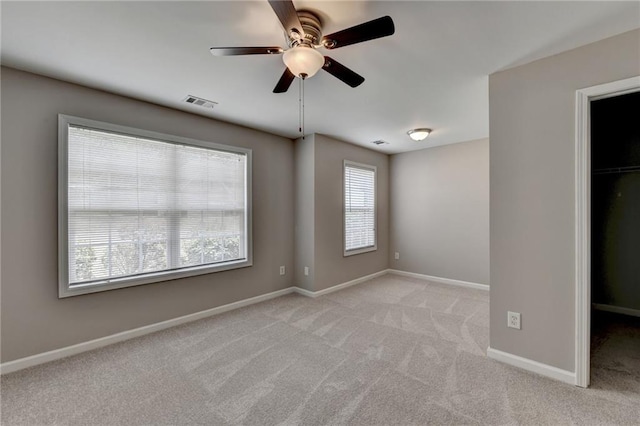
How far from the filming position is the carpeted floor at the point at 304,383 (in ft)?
5.80

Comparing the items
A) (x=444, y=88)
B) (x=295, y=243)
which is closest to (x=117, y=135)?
(x=295, y=243)

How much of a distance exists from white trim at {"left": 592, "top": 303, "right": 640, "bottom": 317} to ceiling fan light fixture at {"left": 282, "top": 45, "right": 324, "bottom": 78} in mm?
4651

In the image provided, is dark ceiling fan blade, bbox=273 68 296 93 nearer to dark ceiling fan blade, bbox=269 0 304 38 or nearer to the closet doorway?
dark ceiling fan blade, bbox=269 0 304 38

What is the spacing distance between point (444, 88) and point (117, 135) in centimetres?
332

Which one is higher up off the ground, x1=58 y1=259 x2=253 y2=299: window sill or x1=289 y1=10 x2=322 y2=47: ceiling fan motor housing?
x1=289 y1=10 x2=322 y2=47: ceiling fan motor housing

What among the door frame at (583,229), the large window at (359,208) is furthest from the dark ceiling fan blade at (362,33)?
the large window at (359,208)

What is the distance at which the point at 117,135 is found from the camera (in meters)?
2.83

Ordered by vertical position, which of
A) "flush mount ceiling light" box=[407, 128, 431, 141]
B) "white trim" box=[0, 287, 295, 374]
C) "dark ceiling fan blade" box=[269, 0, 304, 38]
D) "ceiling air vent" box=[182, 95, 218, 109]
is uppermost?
"ceiling air vent" box=[182, 95, 218, 109]

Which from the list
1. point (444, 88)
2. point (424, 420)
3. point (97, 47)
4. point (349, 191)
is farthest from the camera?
point (349, 191)

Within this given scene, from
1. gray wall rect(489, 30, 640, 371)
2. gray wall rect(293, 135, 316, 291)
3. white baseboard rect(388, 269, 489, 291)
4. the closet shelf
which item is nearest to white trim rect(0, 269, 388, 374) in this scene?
gray wall rect(293, 135, 316, 291)

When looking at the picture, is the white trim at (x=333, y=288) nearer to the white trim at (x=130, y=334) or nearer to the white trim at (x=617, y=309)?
the white trim at (x=130, y=334)

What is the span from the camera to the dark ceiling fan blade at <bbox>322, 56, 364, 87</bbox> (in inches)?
70.5

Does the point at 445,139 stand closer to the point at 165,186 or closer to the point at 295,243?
the point at 295,243

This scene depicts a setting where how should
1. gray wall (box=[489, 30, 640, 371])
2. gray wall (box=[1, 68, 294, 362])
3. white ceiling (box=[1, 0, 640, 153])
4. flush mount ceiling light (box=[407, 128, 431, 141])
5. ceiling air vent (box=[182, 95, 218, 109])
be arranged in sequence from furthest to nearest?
flush mount ceiling light (box=[407, 128, 431, 141]) → ceiling air vent (box=[182, 95, 218, 109]) → gray wall (box=[1, 68, 294, 362]) → gray wall (box=[489, 30, 640, 371]) → white ceiling (box=[1, 0, 640, 153])
